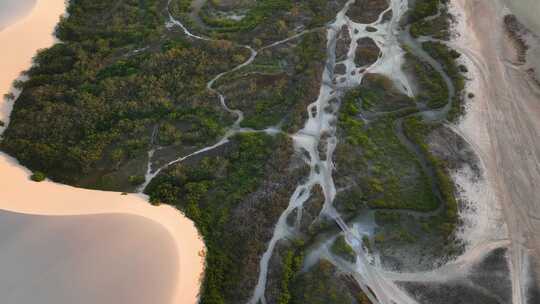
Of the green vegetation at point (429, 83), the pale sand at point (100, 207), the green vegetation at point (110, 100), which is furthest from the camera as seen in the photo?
the green vegetation at point (429, 83)

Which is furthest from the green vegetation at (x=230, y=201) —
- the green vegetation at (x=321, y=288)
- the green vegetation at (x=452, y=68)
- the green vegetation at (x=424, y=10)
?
the green vegetation at (x=424, y=10)

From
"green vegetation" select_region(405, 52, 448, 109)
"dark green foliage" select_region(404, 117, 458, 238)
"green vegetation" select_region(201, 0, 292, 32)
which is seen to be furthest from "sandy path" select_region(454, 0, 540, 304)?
"green vegetation" select_region(201, 0, 292, 32)

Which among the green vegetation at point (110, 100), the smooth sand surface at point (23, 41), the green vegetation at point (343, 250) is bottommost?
the green vegetation at point (343, 250)

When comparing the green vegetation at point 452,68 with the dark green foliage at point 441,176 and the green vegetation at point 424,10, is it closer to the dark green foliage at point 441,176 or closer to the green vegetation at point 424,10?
the dark green foliage at point 441,176

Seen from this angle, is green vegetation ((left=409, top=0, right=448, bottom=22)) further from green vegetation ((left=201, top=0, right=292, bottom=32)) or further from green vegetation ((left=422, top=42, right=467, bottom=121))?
green vegetation ((left=201, top=0, right=292, bottom=32))

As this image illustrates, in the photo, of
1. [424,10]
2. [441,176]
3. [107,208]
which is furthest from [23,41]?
[424,10]

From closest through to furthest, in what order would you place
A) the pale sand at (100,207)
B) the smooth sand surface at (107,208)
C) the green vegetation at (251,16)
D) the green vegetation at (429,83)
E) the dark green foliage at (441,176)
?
the smooth sand surface at (107,208)
the pale sand at (100,207)
the dark green foliage at (441,176)
the green vegetation at (429,83)
the green vegetation at (251,16)

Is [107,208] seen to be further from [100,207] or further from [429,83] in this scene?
[429,83]
